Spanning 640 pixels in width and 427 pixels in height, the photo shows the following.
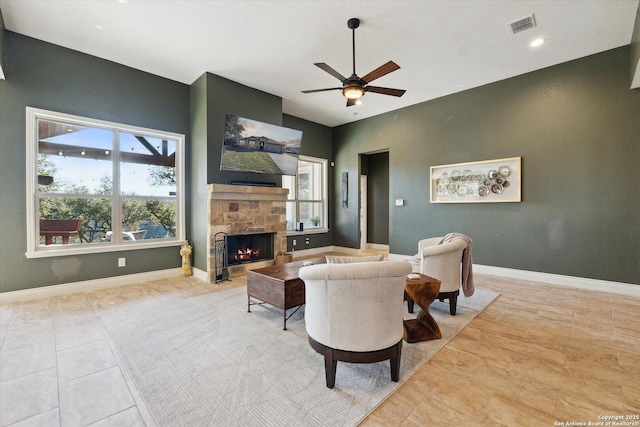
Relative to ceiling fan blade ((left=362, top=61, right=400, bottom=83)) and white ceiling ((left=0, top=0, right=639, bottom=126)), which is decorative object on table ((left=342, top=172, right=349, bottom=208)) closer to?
white ceiling ((left=0, top=0, right=639, bottom=126))

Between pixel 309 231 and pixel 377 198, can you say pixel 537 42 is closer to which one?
pixel 377 198

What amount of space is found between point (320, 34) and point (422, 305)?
337cm

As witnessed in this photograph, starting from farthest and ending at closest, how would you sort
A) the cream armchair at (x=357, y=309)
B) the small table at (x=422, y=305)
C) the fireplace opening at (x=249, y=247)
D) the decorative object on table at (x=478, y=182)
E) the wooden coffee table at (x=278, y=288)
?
1. the fireplace opening at (x=249, y=247)
2. the decorative object on table at (x=478, y=182)
3. the wooden coffee table at (x=278, y=288)
4. the small table at (x=422, y=305)
5. the cream armchair at (x=357, y=309)

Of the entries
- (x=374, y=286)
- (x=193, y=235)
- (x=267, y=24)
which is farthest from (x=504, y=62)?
(x=193, y=235)

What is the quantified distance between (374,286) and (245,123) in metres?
3.82

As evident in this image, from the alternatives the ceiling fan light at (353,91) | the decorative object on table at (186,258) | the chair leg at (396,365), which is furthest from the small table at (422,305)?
the decorative object on table at (186,258)

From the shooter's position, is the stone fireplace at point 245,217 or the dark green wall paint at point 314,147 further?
the dark green wall paint at point 314,147

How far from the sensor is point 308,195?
7301 mm

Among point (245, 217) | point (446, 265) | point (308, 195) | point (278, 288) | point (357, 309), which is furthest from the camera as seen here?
point (308, 195)

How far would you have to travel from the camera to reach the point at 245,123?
15.2 ft

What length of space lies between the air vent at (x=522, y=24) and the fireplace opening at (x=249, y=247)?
15.5 feet

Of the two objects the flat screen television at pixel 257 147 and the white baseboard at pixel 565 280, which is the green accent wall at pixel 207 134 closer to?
the flat screen television at pixel 257 147

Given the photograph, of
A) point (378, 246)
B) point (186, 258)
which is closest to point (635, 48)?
point (378, 246)

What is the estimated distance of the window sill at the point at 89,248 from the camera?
12.0ft
